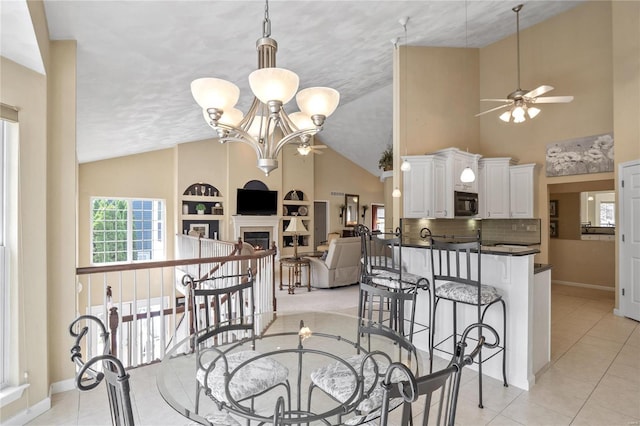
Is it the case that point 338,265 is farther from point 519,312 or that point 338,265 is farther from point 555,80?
point 555,80

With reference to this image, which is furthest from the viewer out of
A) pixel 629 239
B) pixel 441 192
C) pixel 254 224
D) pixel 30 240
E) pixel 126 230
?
pixel 254 224

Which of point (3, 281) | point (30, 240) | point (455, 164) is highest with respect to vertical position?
point (455, 164)

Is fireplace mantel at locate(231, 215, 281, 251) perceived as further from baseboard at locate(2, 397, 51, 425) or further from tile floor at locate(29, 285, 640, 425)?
baseboard at locate(2, 397, 51, 425)

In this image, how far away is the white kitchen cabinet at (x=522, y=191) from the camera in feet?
18.6

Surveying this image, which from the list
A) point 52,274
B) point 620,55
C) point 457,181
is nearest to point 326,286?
point 457,181

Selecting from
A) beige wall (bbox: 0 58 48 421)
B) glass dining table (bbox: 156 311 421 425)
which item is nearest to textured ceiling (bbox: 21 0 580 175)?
beige wall (bbox: 0 58 48 421)

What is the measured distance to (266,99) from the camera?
189 centimetres

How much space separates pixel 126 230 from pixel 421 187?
22.6ft

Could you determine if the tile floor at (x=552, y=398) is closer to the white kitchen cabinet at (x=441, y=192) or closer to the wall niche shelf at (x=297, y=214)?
the white kitchen cabinet at (x=441, y=192)

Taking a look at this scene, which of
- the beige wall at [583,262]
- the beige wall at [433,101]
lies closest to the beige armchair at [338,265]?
the beige wall at [433,101]

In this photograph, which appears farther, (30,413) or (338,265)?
(338,265)

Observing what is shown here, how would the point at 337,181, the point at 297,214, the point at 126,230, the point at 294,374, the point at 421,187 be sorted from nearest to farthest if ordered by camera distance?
the point at 294,374
the point at 421,187
the point at 126,230
the point at 297,214
the point at 337,181

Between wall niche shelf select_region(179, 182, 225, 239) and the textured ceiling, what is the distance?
1606mm

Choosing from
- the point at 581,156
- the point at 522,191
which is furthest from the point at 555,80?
the point at 522,191
